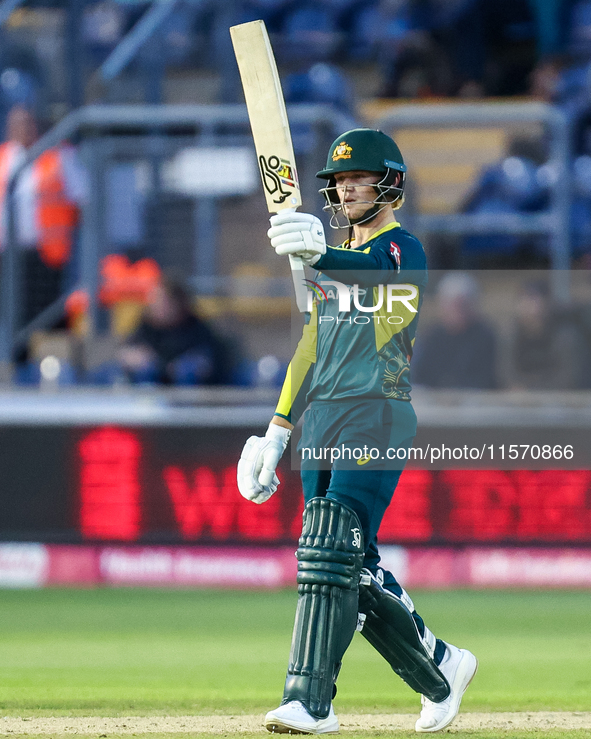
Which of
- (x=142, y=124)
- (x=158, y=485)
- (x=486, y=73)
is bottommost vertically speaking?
(x=158, y=485)

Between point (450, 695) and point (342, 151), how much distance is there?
71.0 inches

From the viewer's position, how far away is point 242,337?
953 centimetres

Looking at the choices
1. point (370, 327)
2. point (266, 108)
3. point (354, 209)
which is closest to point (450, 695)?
point (370, 327)

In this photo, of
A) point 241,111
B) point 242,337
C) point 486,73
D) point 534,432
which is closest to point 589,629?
point 534,432

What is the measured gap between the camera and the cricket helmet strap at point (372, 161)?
432 centimetres

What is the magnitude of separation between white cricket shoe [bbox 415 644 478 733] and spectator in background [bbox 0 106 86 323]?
5.98 meters

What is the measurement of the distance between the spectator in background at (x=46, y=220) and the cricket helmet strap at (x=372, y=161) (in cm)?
568

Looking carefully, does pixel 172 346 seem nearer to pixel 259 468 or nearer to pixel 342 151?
pixel 259 468

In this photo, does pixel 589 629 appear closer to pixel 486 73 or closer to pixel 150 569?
pixel 150 569

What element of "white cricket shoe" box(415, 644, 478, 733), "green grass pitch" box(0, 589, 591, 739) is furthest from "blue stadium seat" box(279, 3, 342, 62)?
"white cricket shoe" box(415, 644, 478, 733)

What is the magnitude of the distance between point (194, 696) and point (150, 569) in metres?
3.13

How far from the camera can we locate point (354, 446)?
4.19m

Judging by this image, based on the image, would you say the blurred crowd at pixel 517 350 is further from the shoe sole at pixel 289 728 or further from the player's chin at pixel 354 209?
the shoe sole at pixel 289 728

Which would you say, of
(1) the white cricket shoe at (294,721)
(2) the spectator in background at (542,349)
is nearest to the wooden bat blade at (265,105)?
(1) the white cricket shoe at (294,721)
